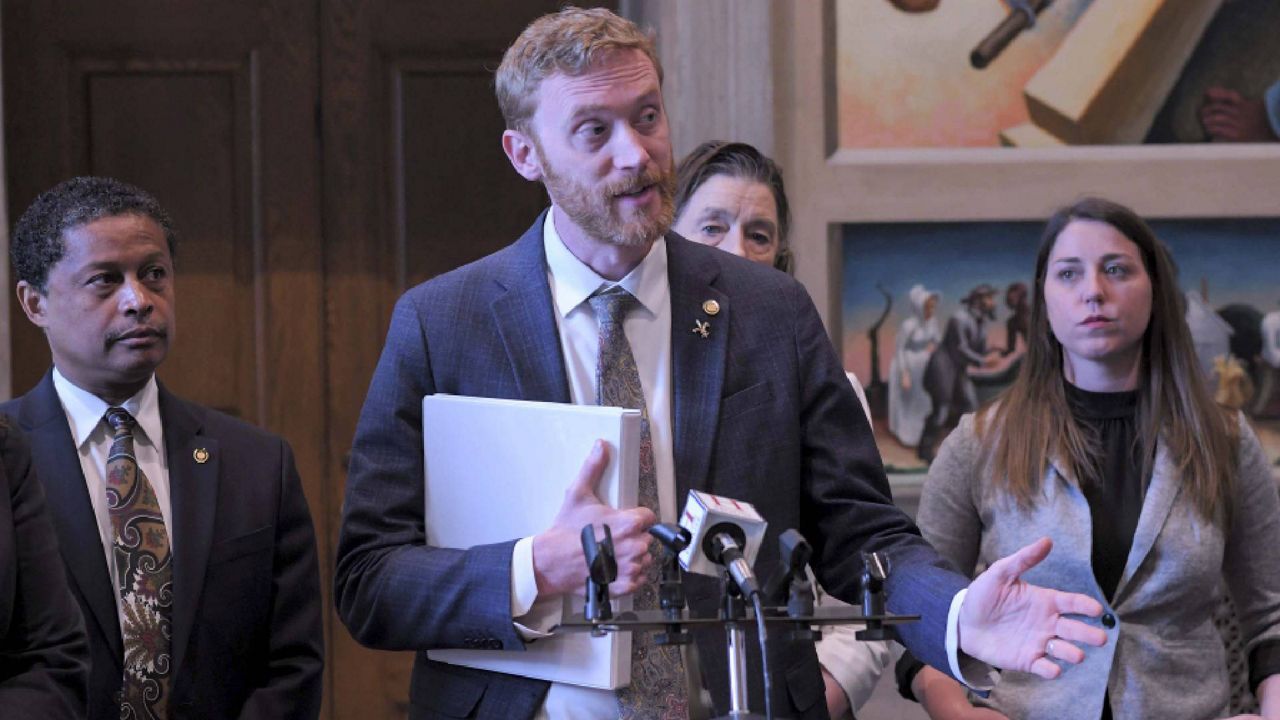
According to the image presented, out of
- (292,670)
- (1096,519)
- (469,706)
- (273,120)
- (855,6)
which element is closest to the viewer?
(469,706)

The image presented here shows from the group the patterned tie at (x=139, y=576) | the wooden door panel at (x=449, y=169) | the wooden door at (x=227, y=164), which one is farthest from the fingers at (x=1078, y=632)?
the wooden door at (x=227, y=164)

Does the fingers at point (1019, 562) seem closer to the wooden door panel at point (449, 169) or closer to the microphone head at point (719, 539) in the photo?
the microphone head at point (719, 539)

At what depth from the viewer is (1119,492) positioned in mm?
3207

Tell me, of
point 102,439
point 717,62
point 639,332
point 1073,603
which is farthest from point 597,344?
point 717,62

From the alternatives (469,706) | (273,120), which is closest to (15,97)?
(273,120)

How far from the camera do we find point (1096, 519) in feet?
10.4

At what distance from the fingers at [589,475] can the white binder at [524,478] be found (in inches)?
0.5

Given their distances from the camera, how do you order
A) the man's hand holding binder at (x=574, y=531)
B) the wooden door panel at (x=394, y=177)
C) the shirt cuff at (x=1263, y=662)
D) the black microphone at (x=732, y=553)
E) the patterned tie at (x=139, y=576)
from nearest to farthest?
the black microphone at (x=732, y=553) < the man's hand holding binder at (x=574, y=531) < the patterned tie at (x=139, y=576) < the shirt cuff at (x=1263, y=662) < the wooden door panel at (x=394, y=177)

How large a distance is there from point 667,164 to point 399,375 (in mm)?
552

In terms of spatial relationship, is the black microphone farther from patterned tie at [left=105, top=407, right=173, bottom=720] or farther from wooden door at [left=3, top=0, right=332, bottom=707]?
wooden door at [left=3, top=0, right=332, bottom=707]

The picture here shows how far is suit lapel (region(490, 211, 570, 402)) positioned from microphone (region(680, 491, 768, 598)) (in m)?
0.59

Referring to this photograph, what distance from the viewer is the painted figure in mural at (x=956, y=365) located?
4.64 metres

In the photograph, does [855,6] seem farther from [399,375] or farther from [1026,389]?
[399,375]

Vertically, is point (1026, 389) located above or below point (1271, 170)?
below
